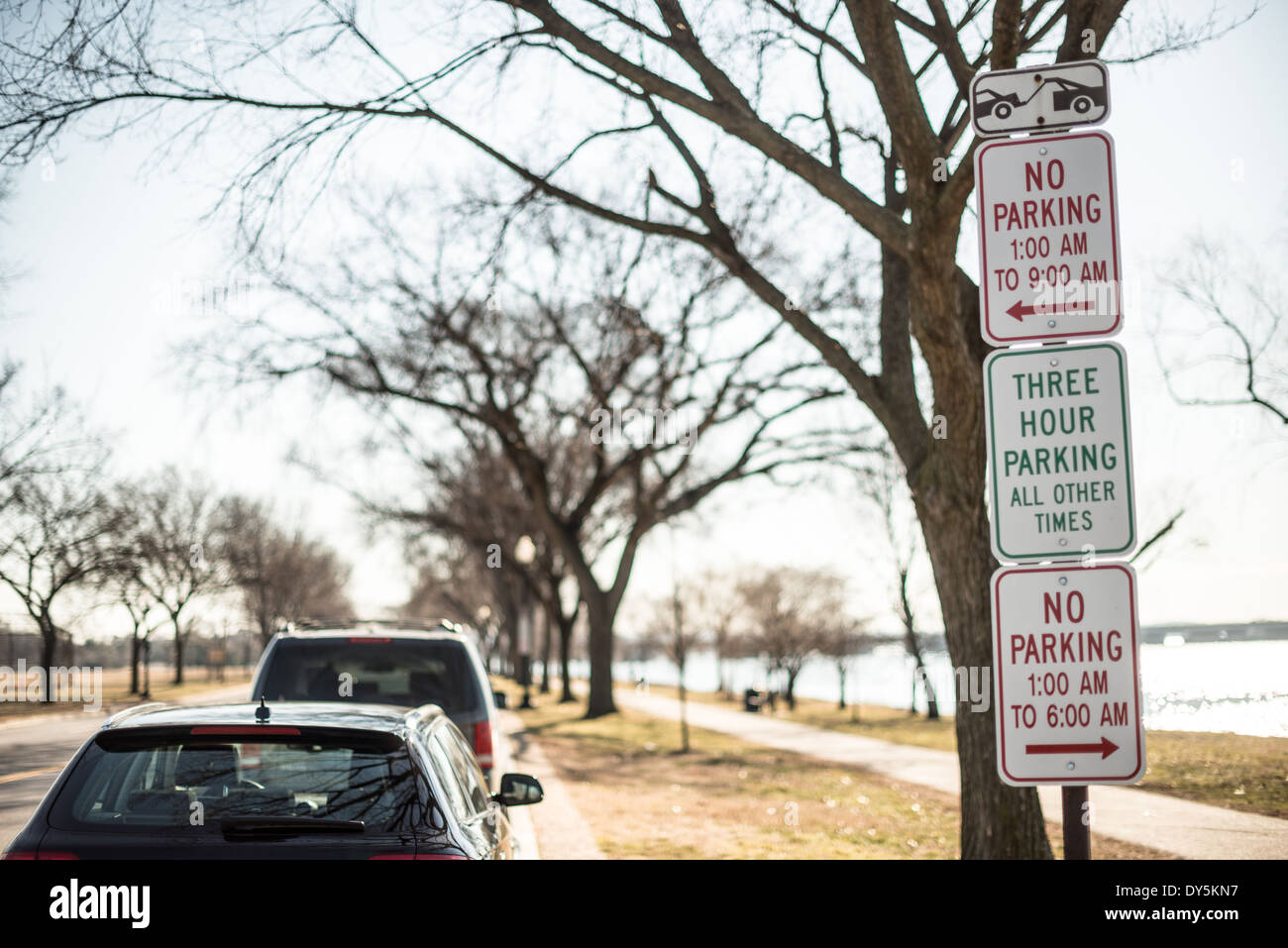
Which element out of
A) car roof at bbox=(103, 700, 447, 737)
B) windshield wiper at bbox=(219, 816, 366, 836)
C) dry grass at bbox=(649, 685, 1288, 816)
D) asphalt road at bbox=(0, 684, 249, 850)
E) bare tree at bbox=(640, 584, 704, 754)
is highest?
car roof at bbox=(103, 700, 447, 737)

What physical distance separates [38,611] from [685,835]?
20.7 ft

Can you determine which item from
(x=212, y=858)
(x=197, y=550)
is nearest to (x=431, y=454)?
(x=197, y=550)

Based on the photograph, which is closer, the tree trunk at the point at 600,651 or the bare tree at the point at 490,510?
the tree trunk at the point at 600,651

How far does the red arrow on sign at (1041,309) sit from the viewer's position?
3645mm

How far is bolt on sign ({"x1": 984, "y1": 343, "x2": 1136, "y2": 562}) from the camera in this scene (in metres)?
3.49

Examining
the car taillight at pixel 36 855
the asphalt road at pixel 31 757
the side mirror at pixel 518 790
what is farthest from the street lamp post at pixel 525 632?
the car taillight at pixel 36 855

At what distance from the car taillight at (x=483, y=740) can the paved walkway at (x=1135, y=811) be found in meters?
3.78

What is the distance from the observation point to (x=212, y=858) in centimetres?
349

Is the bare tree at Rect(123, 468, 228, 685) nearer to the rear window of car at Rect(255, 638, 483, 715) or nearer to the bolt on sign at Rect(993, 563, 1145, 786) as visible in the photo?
the rear window of car at Rect(255, 638, 483, 715)

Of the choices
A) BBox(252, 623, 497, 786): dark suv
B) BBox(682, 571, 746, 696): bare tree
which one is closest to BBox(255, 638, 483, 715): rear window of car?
BBox(252, 623, 497, 786): dark suv

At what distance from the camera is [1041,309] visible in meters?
3.69

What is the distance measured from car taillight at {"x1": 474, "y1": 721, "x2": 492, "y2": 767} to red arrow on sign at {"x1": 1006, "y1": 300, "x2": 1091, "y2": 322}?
539cm

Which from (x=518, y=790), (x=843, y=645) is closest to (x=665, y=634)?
(x=843, y=645)

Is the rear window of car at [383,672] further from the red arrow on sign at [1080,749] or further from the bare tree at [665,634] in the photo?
the bare tree at [665,634]
